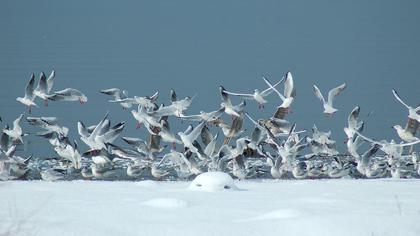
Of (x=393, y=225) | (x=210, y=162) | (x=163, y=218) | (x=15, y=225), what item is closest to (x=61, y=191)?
(x=163, y=218)

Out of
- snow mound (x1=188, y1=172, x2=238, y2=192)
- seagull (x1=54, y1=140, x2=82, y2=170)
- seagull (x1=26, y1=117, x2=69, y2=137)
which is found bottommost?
seagull (x1=54, y1=140, x2=82, y2=170)

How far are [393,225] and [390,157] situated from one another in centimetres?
675

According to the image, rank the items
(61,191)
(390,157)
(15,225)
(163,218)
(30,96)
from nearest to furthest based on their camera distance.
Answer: (15,225), (163,218), (61,191), (390,157), (30,96)

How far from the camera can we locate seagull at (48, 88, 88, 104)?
11648 mm

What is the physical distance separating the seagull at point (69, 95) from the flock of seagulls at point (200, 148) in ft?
0.05

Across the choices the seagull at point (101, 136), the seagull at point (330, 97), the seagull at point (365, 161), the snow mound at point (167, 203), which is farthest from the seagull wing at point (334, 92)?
the snow mound at point (167, 203)

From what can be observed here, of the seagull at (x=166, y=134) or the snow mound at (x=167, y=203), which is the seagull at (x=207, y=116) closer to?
the seagull at (x=166, y=134)

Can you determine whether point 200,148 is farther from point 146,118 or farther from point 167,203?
point 167,203

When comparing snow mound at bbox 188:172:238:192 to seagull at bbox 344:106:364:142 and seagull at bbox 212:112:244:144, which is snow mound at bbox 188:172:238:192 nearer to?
seagull at bbox 212:112:244:144

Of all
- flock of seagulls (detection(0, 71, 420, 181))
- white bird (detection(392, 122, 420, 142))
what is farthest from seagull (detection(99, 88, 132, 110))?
white bird (detection(392, 122, 420, 142))

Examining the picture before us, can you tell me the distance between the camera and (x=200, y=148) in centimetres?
1048

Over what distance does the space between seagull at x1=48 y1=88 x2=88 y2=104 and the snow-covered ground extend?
14.7 ft

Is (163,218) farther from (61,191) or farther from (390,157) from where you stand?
(390,157)

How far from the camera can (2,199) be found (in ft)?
19.1
